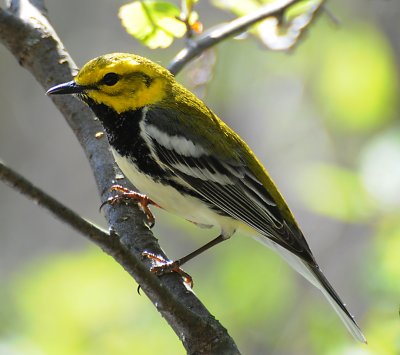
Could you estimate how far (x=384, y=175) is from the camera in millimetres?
3885

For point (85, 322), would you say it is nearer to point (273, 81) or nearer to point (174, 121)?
point (174, 121)

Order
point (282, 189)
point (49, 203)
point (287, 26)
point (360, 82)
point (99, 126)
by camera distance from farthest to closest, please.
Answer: point (282, 189), point (360, 82), point (287, 26), point (99, 126), point (49, 203)

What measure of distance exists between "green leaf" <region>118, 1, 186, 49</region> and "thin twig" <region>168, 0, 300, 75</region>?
4.5 inches

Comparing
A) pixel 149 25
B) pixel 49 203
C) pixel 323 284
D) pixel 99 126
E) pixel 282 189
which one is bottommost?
pixel 282 189

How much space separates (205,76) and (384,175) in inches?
41.5

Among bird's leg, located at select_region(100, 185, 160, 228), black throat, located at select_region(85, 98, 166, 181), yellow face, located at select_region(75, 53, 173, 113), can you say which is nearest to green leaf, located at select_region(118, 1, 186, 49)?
yellow face, located at select_region(75, 53, 173, 113)

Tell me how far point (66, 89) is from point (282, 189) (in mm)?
4101

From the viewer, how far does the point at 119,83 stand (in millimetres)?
3484

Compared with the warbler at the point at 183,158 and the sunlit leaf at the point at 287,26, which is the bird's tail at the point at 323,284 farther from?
the sunlit leaf at the point at 287,26

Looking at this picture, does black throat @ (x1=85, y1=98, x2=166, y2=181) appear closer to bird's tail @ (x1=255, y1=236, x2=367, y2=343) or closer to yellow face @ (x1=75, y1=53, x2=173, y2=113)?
yellow face @ (x1=75, y1=53, x2=173, y2=113)

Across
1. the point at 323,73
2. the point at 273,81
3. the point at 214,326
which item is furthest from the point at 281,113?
the point at 214,326

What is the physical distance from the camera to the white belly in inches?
129

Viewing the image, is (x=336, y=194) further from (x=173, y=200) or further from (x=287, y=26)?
(x=173, y=200)

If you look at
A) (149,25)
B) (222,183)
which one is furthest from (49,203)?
(149,25)
